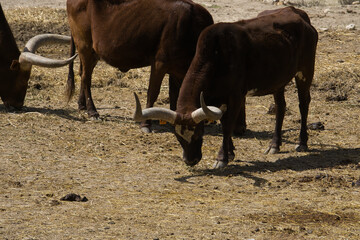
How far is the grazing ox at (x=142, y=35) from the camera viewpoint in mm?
9742

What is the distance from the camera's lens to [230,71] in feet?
27.3

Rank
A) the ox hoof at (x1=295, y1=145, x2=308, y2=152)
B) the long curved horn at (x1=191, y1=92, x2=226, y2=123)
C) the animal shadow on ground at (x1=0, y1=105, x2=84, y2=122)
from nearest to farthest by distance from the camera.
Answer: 1. the long curved horn at (x1=191, y1=92, x2=226, y2=123)
2. the ox hoof at (x1=295, y1=145, x2=308, y2=152)
3. the animal shadow on ground at (x1=0, y1=105, x2=84, y2=122)

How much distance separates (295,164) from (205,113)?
1.61 meters

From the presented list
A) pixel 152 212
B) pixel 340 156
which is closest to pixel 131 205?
pixel 152 212

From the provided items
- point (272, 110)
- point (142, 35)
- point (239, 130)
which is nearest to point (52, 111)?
point (142, 35)

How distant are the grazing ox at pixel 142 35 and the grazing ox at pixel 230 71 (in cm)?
115

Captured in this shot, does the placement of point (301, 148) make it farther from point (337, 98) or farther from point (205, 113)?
point (337, 98)

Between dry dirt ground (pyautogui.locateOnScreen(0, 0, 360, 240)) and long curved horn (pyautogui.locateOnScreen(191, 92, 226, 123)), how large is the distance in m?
0.69

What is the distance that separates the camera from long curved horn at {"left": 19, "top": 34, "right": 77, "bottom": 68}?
10109 mm

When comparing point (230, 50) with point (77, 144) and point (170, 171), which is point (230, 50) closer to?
point (170, 171)

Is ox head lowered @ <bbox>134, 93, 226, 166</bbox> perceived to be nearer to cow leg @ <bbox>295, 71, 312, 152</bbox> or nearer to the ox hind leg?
the ox hind leg

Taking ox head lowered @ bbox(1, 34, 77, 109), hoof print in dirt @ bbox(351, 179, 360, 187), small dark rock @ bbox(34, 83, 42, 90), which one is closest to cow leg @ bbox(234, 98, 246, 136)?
hoof print in dirt @ bbox(351, 179, 360, 187)

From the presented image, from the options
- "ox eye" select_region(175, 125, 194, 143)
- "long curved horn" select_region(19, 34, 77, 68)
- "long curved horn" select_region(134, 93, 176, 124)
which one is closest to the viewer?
"long curved horn" select_region(134, 93, 176, 124)

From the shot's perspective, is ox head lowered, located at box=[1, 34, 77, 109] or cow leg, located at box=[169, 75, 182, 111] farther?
ox head lowered, located at box=[1, 34, 77, 109]
